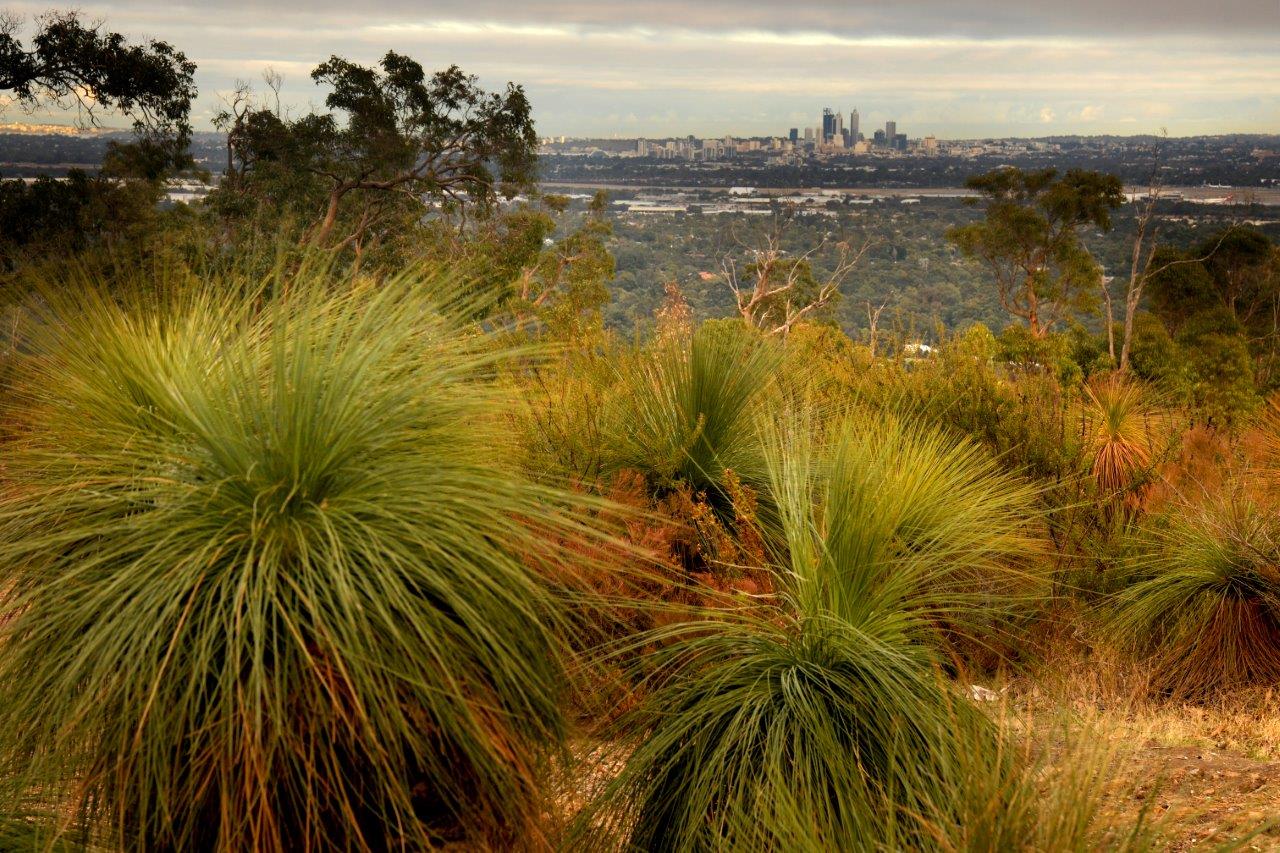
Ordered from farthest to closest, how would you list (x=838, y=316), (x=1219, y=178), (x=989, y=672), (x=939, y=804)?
(x=1219, y=178), (x=838, y=316), (x=989, y=672), (x=939, y=804)

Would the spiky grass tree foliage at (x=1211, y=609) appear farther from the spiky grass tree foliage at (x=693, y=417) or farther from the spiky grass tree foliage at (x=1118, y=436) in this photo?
the spiky grass tree foliage at (x=693, y=417)

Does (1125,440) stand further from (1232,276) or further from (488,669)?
(1232,276)

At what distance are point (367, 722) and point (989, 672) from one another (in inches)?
183

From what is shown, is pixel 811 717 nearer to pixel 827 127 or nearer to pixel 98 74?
pixel 98 74

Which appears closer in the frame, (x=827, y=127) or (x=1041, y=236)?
(x=1041, y=236)

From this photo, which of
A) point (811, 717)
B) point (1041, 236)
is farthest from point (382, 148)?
point (811, 717)

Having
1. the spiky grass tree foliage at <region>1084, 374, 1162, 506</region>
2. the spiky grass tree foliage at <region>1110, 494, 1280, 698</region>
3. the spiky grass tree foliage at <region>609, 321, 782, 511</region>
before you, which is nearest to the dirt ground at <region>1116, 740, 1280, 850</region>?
the spiky grass tree foliage at <region>1110, 494, 1280, 698</region>

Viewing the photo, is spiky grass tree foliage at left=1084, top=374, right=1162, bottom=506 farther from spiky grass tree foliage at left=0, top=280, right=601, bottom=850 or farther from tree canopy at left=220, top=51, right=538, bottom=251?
tree canopy at left=220, top=51, right=538, bottom=251

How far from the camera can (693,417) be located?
189 inches

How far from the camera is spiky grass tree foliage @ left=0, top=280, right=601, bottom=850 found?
2311 millimetres

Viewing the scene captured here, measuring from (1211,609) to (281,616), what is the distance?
5.65 metres

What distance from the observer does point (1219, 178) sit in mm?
41438

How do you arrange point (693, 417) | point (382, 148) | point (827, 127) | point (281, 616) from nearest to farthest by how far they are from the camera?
1. point (281, 616)
2. point (693, 417)
3. point (382, 148)
4. point (827, 127)

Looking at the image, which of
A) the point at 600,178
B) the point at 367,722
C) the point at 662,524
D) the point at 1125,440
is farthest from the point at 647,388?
the point at 600,178
